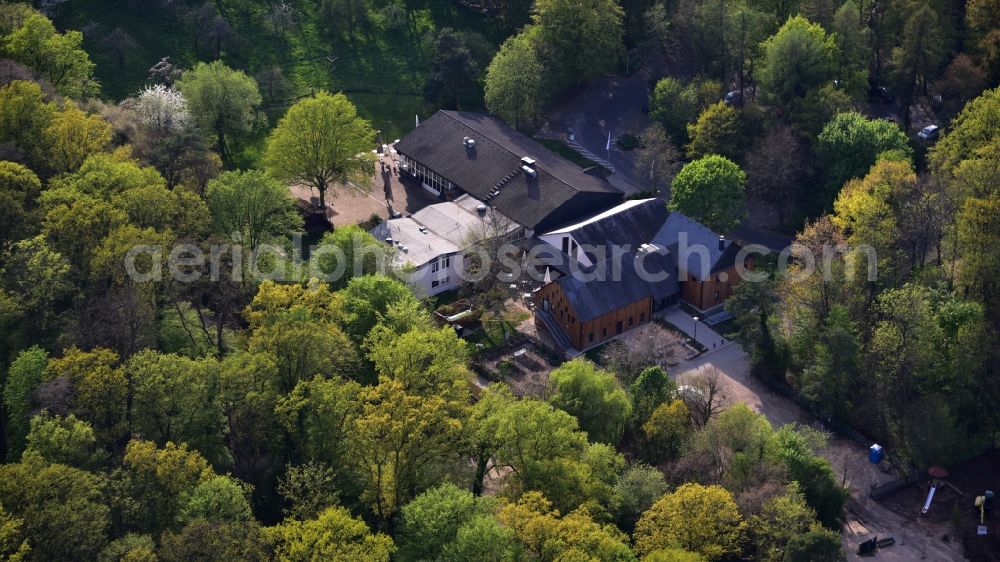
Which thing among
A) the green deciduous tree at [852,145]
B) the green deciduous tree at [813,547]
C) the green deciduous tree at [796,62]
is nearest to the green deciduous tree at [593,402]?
the green deciduous tree at [813,547]

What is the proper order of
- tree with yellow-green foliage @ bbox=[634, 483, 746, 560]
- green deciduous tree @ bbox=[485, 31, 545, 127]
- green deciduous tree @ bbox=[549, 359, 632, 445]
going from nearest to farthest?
tree with yellow-green foliage @ bbox=[634, 483, 746, 560]
green deciduous tree @ bbox=[549, 359, 632, 445]
green deciduous tree @ bbox=[485, 31, 545, 127]

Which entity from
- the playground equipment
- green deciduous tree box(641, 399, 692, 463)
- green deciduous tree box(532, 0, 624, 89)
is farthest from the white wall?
the playground equipment

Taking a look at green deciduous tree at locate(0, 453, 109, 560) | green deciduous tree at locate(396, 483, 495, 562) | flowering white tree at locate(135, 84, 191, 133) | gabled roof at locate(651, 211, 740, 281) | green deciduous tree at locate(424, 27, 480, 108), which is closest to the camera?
green deciduous tree at locate(0, 453, 109, 560)

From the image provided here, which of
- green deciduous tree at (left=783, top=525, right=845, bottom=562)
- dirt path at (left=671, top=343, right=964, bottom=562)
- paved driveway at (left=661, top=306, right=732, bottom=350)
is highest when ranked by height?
green deciduous tree at (left=783, top=525, right=845, bottom=562)

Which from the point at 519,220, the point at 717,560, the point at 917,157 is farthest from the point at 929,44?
the point at 717,560

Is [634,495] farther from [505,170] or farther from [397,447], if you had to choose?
[505,170]

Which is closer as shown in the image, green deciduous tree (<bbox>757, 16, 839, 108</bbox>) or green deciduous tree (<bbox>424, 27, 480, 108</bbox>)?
green deciduous tree (<bbox>757, 16, 839, 108</bbox>)

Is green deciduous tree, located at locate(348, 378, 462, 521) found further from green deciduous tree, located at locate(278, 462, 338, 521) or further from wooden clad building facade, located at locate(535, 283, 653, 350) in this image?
wooden clad building facade, located at locate(535, 283, 653, 350)

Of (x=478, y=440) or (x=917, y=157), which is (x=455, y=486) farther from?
(x=917, y=157)
